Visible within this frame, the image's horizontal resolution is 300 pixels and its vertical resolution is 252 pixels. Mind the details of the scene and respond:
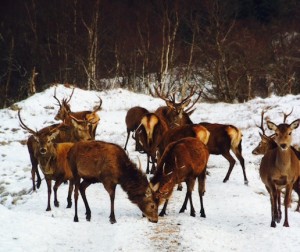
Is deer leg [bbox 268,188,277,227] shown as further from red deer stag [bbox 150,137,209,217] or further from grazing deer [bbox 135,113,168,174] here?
grazing deer [bbox 135,113,168,174]

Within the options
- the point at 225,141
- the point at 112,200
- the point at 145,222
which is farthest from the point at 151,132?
the point at 145,222

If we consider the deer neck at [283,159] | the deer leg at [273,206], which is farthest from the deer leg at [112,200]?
the deer neck at [283,159]

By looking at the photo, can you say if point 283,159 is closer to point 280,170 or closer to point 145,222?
point 280,170

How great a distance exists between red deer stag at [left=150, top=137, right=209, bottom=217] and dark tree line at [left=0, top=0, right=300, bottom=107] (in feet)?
74.8

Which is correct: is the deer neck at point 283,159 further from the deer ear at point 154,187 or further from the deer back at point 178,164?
the deer ear at point 154,187

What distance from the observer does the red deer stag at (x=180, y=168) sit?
9992 mm

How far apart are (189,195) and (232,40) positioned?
29.5 m

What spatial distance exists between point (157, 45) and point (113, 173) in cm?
3106

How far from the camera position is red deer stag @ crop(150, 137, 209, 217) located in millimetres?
9992

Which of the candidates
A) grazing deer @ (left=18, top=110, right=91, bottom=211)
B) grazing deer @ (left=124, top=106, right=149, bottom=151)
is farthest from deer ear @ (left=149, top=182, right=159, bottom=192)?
grazing deer @ (left=124, top=106, right=149, bottom=151)

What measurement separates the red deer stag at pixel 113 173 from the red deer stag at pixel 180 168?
0.24 metres

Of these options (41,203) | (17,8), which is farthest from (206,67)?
(41,203)

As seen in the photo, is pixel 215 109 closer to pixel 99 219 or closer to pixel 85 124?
pixel 85 124

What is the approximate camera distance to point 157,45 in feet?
132
